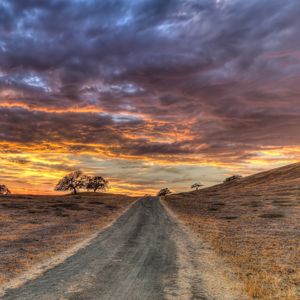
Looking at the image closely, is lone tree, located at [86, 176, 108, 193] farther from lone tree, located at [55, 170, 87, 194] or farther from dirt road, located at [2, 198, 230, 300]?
dirt road, located at [2, 198, 230, 300]

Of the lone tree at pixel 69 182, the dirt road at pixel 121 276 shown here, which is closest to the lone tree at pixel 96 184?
the lone tree at pixel 69 182

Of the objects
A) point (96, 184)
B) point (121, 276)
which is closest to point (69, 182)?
point (96, 184)

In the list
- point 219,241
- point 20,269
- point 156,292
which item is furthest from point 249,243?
point 20,269

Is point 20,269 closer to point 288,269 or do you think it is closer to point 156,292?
point 156,292

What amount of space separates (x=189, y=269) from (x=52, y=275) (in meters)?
5.87

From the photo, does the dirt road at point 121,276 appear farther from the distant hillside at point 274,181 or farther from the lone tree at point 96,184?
the lone tree at point 96,184

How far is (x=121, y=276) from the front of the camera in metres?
13.3

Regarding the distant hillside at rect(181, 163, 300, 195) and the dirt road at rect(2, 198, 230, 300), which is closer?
the dirt road at rect(2, 198, 230, 300)

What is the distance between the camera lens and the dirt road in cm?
1105

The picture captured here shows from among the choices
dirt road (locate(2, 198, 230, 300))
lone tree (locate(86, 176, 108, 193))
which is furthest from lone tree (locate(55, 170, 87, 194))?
dirt road (locate(2, 198, 230, 300))

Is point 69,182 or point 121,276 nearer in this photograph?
point 121,276

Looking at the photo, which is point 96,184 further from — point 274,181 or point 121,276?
point 121,276

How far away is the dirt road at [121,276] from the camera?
11047 millimetres

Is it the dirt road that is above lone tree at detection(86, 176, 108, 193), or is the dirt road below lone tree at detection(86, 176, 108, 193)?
below
